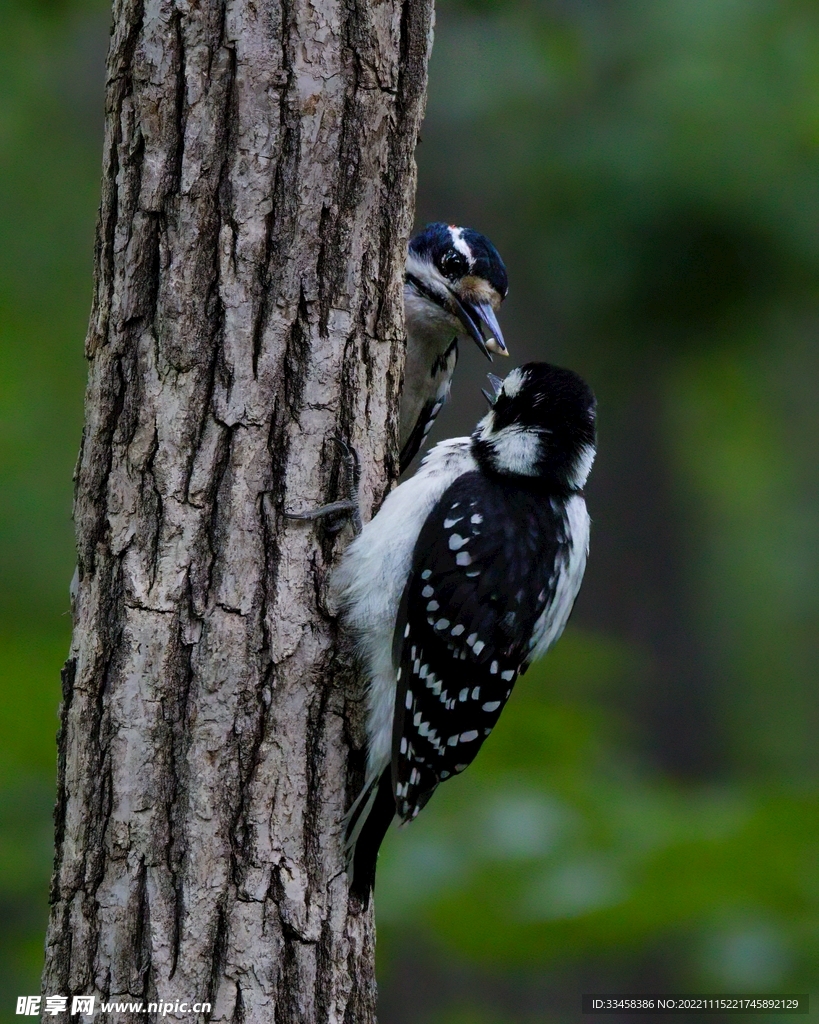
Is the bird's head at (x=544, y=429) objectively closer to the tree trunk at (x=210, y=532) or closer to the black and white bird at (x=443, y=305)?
the black and white bird at (x=443, y=305)

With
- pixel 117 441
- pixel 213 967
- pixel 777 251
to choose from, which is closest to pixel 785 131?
pixel 777 251

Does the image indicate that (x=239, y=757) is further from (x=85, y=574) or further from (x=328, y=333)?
(x=328, y=333)

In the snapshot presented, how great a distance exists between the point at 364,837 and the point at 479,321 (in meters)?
1.95

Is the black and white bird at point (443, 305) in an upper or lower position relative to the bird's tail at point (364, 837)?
upper

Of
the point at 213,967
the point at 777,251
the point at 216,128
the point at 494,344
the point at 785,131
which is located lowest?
the point at 213,967

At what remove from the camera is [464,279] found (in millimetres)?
4012

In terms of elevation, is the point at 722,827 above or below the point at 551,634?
below

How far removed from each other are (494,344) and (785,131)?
3776 millimetres

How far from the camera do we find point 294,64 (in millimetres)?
2607

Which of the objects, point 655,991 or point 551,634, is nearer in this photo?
point 551,634

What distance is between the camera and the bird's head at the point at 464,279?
396 cm

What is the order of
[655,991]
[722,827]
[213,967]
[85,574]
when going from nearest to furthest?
[213,967], [85,574], [722,827], [655,991]

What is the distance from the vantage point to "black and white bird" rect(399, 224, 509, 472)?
13.0ft

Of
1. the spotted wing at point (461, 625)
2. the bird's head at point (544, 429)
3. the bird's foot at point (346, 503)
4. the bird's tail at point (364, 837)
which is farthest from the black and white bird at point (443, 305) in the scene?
the bird's tail at point (364, 837)
